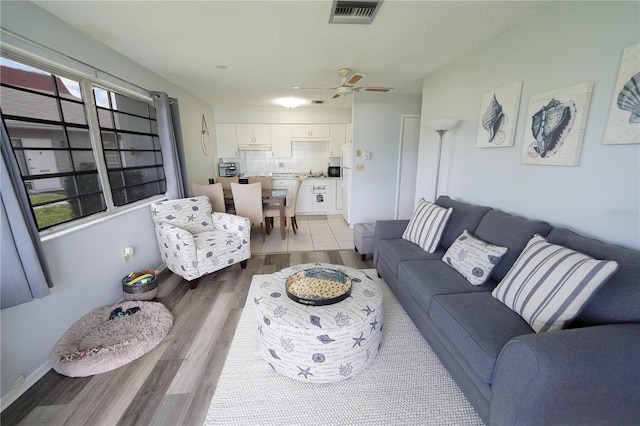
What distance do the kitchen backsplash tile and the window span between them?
2.90 m

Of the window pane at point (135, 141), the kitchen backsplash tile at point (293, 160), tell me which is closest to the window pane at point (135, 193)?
the window pane at point (135, 141)

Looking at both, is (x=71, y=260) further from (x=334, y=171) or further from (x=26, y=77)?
(x=334, y=171)

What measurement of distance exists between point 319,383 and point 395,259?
3.81ft

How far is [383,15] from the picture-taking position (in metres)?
1.78

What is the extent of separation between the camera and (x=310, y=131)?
550 centimetres

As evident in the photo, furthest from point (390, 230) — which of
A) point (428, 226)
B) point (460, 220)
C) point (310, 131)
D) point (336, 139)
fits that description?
point (310, 131)

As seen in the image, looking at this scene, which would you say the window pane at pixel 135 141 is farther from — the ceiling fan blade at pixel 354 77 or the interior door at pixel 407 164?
the interior door at pixel 407 164

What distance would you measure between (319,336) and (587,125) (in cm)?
205

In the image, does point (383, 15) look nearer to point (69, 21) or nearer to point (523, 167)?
point (523, 167)

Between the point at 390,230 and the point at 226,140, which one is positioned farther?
the point at 226,140

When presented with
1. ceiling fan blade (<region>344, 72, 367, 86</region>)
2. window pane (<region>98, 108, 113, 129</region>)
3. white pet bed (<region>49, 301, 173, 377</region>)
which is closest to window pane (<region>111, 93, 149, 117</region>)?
window pane (<region>98, 108, 113, 129</region>)

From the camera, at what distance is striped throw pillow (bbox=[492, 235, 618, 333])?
1.13 m

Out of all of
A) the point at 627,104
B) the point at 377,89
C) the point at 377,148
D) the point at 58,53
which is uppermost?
the point at 377,89

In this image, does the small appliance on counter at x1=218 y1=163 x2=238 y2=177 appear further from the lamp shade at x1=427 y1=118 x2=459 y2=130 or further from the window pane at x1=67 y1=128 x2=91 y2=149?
the lamp shade at x1=427 y1=118 x2=459 y2=130
